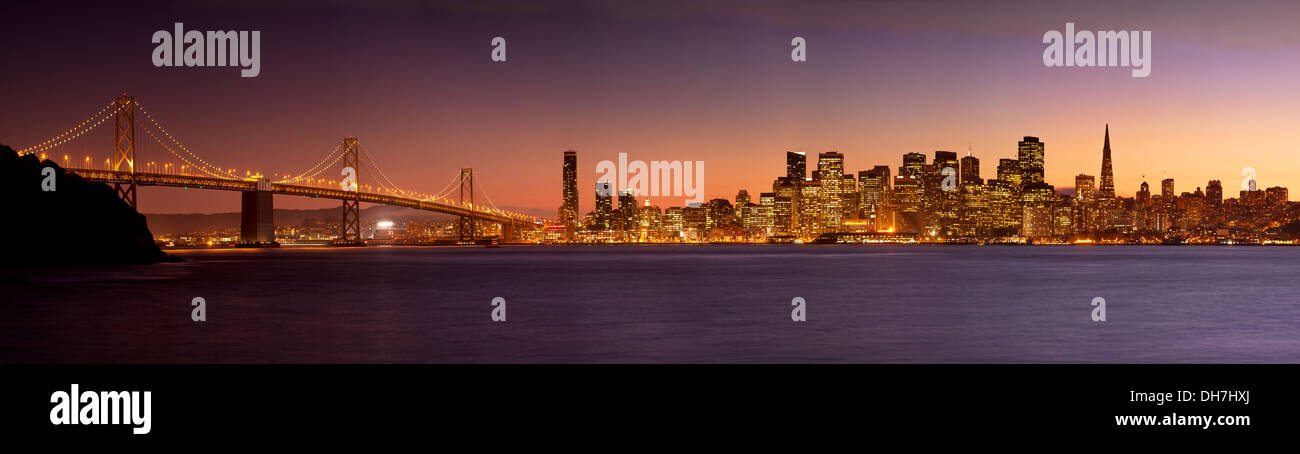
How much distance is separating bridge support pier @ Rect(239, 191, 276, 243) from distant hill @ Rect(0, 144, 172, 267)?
49.7 m

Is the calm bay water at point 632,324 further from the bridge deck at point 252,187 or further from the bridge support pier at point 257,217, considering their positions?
the bridge support pier at point 257,217

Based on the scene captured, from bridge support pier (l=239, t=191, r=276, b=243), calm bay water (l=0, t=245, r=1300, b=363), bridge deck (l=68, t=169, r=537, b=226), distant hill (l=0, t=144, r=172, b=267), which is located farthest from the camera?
bridge support pier (l=239, t=191, r=276, b=243)

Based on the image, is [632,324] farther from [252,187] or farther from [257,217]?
[257,217]

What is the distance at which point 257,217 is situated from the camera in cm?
12244

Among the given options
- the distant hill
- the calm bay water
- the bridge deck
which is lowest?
the calm bay water

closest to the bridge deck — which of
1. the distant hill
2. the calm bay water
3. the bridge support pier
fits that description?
the bridge support pier

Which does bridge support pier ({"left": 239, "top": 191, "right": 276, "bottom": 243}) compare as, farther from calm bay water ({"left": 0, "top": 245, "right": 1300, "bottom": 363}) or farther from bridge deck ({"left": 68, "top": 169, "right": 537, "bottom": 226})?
calm bay water ({"left": 0, "top": 245, "right": 1300, "bottom": 363})

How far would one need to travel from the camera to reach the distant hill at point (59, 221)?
5988 cm

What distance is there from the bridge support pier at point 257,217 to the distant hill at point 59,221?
4966 centimetres

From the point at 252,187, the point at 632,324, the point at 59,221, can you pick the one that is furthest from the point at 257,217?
the point at 632,324

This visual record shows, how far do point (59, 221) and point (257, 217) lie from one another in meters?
59.6

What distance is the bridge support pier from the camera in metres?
120
